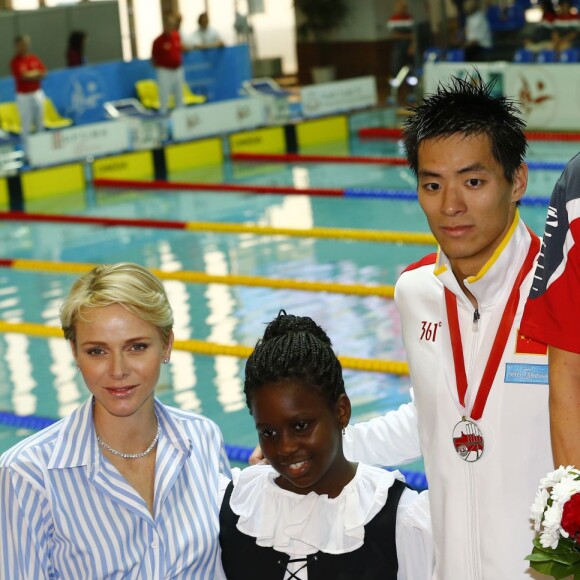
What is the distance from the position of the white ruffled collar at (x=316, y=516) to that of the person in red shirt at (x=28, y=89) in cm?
1196

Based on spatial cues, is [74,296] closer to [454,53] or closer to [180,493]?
[180,493]

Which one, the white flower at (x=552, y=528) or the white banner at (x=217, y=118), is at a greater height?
the white flower at (x=552, y=528)

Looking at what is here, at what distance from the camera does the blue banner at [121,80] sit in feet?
50.7

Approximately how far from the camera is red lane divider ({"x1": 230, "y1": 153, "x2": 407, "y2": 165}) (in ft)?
43.9

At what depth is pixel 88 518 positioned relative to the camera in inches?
91.1

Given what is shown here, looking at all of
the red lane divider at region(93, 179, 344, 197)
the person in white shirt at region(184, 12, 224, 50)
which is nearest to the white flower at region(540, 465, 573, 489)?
the red lane divider at region(93, 179, 344, 197)

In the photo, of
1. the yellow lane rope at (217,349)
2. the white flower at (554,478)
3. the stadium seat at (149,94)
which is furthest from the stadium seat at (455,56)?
the white flower at (554,478)

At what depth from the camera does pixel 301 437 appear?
2.27m

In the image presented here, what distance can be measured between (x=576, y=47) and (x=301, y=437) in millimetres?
14667

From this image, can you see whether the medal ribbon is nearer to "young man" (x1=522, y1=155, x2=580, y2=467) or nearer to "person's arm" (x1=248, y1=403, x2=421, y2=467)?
"young man" (x1=522, y1=155, x2=580, y2=467)

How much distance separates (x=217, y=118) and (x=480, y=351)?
12800 millimetres

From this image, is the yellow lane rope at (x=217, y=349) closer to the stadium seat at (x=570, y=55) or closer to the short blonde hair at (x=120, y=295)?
the short blonde hair at (x=120, y=295)

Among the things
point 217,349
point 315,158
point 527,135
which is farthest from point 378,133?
point 217,349

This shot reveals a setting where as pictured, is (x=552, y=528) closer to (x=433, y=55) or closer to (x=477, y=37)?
(x=433, y=55)
